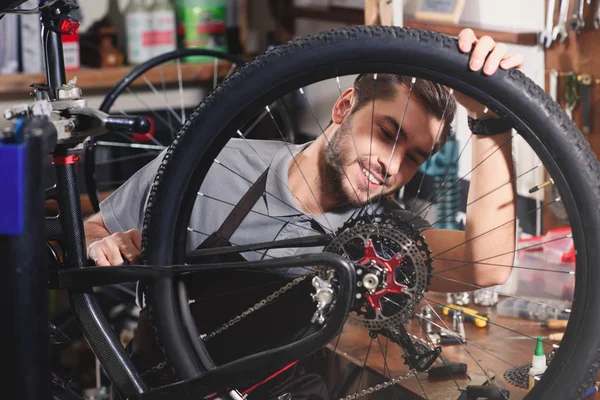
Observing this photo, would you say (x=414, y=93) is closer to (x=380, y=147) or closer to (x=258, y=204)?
(x=380, y=147)

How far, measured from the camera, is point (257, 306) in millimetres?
1059

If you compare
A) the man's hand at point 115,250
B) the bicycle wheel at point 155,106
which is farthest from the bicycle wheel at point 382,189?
the bicycle wheel at point 155,106

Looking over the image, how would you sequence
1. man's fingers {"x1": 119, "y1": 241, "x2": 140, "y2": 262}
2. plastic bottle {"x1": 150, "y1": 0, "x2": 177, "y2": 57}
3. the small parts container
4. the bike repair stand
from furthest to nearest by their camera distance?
1. plastic bottle {"x1": 150, "y1": 0, "x2": 177, "y2": 57}
2. the small parts container
3. man's fingers {"x1": 119, "y1": 241, "x2": 140, "y2": 262}
4. the bike repair stand

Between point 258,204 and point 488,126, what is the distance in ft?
1.09

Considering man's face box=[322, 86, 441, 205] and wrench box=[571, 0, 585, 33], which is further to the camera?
wrench box=[571, 0, 585, 33]

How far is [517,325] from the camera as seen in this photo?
1384mm

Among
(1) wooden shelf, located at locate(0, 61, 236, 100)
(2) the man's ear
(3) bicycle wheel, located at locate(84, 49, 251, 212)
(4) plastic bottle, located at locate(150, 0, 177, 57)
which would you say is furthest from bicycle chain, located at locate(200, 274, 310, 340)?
(4) plastic bottle, located at locate(150, 0, 177, 57)

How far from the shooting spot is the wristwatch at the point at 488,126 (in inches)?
37.5

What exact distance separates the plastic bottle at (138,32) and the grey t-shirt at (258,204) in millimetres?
1553

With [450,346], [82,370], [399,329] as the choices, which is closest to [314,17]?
[82,370]

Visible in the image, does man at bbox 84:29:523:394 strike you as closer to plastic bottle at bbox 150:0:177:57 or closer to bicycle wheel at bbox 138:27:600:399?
bicycle wheel at bbox 138:27:600:399

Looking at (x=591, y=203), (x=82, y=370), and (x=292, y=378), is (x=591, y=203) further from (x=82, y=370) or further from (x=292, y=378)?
(x=82, y=370)

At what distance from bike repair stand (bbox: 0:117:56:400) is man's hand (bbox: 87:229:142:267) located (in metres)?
0.23

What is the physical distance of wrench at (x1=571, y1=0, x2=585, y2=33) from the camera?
1521mm
